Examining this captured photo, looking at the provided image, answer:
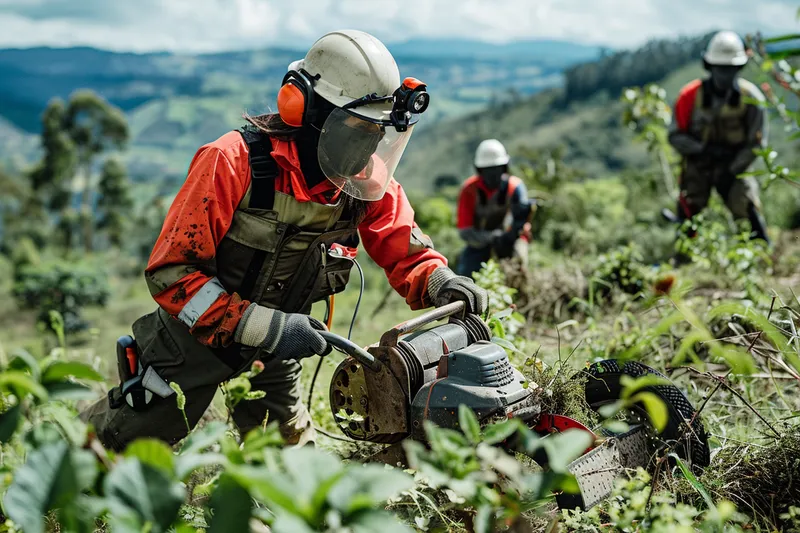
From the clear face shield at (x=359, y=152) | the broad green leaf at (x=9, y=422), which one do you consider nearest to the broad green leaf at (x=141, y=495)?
the broad green leaf at (x=9, y=422)

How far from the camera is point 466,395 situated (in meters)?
→ 2.51

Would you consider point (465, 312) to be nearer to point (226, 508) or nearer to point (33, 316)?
point (226, 508)

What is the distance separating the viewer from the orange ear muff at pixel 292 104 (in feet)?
10.0

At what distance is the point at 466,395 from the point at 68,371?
1.53 metres

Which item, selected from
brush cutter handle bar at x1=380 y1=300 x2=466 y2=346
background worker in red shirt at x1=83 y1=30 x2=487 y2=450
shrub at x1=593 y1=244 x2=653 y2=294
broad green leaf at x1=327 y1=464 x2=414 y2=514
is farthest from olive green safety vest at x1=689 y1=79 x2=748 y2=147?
broad green leaf at x1=327 y1=464 x2=414 y2=514

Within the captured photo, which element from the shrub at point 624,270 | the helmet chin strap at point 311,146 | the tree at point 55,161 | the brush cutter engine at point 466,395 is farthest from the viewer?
the tree at point 55,161

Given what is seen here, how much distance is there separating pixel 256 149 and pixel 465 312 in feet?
3.71

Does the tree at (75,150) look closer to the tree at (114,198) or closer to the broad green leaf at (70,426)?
the tree at (114,198)

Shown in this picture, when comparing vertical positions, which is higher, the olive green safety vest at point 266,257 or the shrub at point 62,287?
the olive green safety vest at point 266,257

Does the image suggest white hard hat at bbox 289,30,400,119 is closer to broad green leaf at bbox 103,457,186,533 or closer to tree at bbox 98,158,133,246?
broad green leaf at bbox 103,457,186,533

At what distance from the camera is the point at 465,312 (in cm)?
312

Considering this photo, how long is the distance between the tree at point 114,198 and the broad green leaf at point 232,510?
4228 cm

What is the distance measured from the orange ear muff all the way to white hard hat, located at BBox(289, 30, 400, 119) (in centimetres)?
10

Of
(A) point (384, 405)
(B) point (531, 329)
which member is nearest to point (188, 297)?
(A) point (384, 405)
